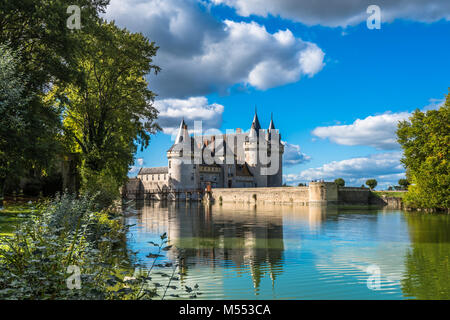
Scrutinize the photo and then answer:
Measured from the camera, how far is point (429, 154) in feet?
110

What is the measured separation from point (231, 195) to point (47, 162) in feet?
174

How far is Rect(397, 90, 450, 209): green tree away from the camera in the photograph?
104 feet

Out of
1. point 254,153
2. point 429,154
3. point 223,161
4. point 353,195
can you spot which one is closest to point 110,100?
point 429,154

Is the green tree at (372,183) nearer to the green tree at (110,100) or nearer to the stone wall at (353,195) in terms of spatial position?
the stone wall at (353,195)

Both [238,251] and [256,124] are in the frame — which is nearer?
[238,251]

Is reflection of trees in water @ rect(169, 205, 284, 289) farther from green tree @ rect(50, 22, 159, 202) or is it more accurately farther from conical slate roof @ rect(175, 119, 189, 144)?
conical slate roof @ rect(175, 119, 189, 144)

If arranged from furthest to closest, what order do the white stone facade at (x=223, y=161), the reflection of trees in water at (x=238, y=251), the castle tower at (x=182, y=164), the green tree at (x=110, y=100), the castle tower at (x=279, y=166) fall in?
the castle tower at (x=279, y=166) → the white stone facade at (x=223, y=161) → the castle tower at (x=182, y=164) → the green tree at (x=110, y=100) → the reflection of trees in water at (x=238, y=251)

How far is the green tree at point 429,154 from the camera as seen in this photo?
3161cm

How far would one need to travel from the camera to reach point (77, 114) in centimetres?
2178

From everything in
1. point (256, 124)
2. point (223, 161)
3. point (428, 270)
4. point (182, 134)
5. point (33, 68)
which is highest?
point (256, 124)

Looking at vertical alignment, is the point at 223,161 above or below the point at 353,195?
above

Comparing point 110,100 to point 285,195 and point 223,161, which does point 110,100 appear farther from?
point 223,161

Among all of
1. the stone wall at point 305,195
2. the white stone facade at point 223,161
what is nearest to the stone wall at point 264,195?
the stone wall at point 305,195

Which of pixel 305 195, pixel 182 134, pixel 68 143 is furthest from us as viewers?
pixel 182 134
